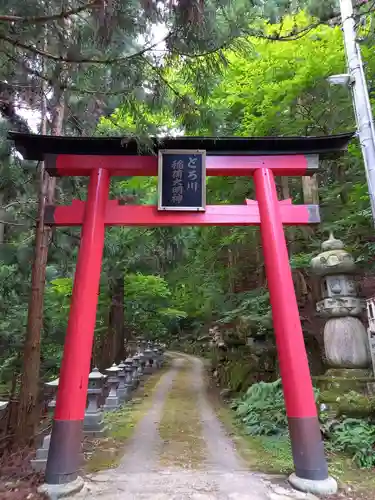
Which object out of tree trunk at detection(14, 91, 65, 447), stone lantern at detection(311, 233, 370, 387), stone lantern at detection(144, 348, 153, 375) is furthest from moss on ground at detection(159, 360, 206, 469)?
stone lantern at detection(144, 348, 153, 375)

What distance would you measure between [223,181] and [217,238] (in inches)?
111

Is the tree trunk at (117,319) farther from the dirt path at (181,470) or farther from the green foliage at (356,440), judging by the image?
the green foliage at (356,440)

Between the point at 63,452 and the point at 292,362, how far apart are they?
273 cm

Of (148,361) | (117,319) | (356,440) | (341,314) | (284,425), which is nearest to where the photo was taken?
(356,440)

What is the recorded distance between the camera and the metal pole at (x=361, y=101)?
16.6 feet

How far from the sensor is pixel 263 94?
8305 millimetres

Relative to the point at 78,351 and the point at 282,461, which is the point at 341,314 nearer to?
the point at 282,461

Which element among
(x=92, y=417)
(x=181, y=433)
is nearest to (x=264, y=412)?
(x=181, y=433)

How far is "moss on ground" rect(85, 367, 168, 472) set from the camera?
4773mm

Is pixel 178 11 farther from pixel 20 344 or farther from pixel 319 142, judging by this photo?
pixel 20 344

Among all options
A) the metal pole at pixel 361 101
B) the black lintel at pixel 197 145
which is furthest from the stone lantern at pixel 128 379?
the metal pole at pixel 361 101

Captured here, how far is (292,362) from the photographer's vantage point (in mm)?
4223

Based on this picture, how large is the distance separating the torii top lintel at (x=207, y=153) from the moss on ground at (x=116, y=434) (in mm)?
3934

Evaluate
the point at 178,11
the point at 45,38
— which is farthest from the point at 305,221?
the point at 45,38
